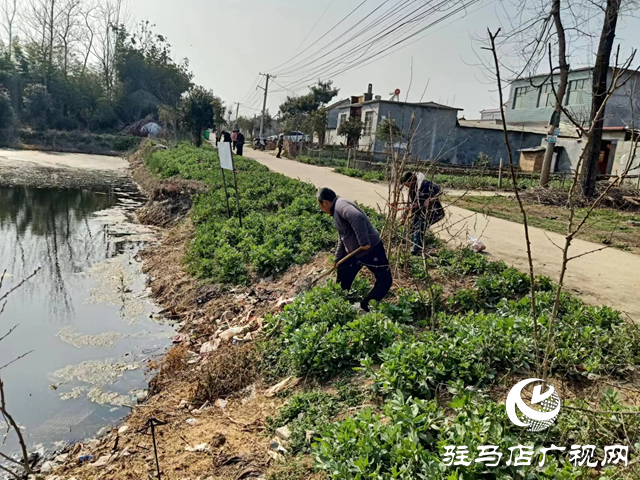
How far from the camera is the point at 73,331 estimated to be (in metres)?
7.01

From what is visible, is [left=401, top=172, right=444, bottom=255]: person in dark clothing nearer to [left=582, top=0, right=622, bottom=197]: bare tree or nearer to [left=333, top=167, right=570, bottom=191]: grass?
[left=582, top=0, right=622, bottom=197]: bare tree

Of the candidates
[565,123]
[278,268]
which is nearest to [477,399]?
[278,268]

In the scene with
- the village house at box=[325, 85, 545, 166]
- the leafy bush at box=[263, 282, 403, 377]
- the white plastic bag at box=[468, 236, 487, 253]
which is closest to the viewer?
the leafy bush at box=[263, 282, 403, 377]

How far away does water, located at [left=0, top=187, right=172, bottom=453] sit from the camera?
5113 mm

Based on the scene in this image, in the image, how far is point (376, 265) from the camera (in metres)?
5.33

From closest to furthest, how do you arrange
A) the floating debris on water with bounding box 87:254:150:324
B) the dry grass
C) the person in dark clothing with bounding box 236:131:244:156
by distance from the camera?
the dry grass < the floating debris on water with bounding box 87:254:150:324 < the person in dark clothing with bounding box 236:131:244:156

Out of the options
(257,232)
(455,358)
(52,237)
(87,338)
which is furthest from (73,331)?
(52,237)

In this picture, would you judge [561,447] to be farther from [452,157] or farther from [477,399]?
[452,157]

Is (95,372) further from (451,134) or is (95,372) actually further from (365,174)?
(451,134)

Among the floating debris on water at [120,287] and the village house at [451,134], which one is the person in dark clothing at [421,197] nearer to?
the floating debris on water at [120,287]

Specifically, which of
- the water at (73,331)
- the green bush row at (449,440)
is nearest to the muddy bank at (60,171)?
the water at (73,331)
